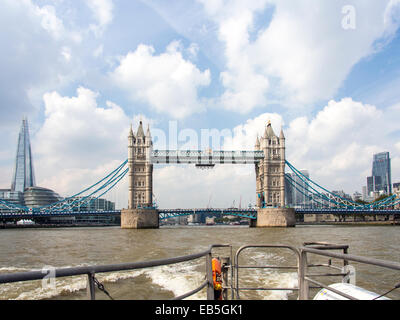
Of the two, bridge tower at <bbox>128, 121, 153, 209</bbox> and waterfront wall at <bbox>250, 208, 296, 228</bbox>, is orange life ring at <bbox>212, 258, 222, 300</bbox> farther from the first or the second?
bridge tower at <bbox>128, 121, 153, 209</bbox>

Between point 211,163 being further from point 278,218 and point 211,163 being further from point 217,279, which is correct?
point 217,279

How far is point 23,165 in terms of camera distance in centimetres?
15625

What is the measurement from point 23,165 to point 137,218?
11735 cm

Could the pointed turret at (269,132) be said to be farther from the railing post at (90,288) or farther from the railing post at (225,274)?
the railing post at (90,288)

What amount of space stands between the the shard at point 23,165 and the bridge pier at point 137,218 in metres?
112

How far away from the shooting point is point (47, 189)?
436 feet

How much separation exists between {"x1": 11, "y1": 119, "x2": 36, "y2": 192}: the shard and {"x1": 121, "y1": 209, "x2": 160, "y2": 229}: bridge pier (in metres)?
112

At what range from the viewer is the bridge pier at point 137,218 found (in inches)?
2470

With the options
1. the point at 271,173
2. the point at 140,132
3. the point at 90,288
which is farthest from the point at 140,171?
the point at 90,288
